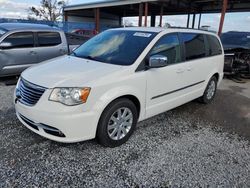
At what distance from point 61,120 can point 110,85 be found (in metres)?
0.73

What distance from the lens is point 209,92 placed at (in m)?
5.22

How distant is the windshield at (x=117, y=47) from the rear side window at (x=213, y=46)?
190 cm

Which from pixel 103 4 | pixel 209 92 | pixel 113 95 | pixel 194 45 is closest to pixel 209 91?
pixel 209 92

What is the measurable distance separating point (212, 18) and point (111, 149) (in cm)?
1927

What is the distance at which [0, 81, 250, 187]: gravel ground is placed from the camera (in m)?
2.55

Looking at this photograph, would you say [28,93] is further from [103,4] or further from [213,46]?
[103,4]

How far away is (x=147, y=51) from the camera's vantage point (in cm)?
333

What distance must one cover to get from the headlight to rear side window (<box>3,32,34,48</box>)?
160 inches

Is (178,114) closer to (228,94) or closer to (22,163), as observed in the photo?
Answer: (228,94)

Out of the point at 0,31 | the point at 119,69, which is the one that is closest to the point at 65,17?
the point at 0,31

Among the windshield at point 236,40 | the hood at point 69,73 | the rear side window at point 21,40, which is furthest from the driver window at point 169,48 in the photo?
the windshield at point 236,40

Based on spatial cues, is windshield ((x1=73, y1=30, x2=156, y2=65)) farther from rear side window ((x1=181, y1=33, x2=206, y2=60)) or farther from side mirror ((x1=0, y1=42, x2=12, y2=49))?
side mirror ((x1=0, y1=42, x2=12, y2=49))

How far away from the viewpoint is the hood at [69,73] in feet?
9.06

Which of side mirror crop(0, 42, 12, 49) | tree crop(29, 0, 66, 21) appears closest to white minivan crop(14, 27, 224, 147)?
side mirror crop(0, 42, 12, 49)
